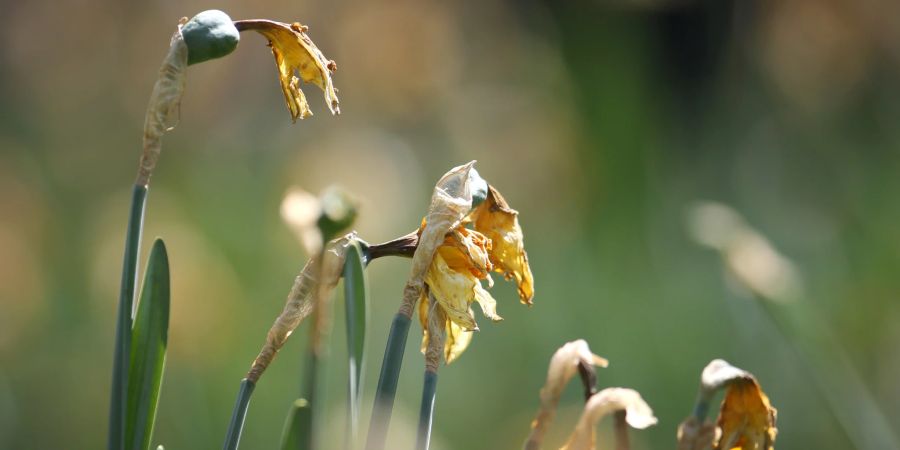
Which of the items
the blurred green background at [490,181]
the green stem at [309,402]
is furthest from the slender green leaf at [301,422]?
the blurred green background at [490,181]

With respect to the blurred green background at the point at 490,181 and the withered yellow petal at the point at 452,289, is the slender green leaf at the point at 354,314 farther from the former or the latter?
the blurred green background at the point at 490,181

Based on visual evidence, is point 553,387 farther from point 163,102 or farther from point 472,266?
point 163,102

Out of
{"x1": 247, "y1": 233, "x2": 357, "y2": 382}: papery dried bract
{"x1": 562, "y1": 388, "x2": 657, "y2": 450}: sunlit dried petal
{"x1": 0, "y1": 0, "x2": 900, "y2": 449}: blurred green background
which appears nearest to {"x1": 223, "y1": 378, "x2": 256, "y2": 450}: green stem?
{"x1": 247, "y1": 233, "x2": 357, "y2": 382}: papery dried bract

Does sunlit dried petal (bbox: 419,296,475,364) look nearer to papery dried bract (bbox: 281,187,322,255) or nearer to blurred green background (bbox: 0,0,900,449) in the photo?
papery dried bract (bbox: 281,187,322,255)

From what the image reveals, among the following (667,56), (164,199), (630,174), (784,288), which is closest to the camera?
(784,288)

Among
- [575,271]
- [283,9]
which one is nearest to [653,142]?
[575,271]

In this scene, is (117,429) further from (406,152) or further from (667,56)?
(667,56)
